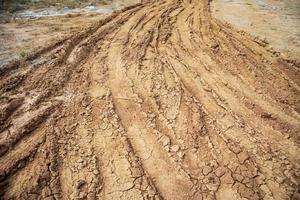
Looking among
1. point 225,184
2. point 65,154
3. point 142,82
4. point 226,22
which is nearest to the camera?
point 225,184

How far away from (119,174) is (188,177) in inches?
33.6

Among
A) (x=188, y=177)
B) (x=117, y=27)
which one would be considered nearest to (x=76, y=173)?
(x=188, y=177)

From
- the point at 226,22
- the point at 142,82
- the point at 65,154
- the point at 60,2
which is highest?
the point at 60,2

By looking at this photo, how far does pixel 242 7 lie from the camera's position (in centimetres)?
845

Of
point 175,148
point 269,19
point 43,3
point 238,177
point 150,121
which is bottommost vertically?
point 238,177

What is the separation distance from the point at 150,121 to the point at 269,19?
5.77 meters

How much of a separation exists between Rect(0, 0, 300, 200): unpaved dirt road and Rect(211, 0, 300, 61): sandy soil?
1.88 feet

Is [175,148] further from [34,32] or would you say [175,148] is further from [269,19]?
[269,19]

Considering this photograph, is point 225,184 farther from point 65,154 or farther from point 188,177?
point 65,154

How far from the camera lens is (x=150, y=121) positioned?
149 inches

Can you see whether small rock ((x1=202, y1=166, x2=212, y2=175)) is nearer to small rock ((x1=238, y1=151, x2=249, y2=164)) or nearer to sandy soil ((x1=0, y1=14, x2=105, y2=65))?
small rock ((x1=238, y1=151, x2=249, y2=164))

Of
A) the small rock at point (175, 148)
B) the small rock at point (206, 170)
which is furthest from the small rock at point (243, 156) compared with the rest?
the small rock at point (175, 148)

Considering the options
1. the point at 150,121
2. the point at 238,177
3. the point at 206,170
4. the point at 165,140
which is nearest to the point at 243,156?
the point at 238,177

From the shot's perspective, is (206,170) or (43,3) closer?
(206,170)
